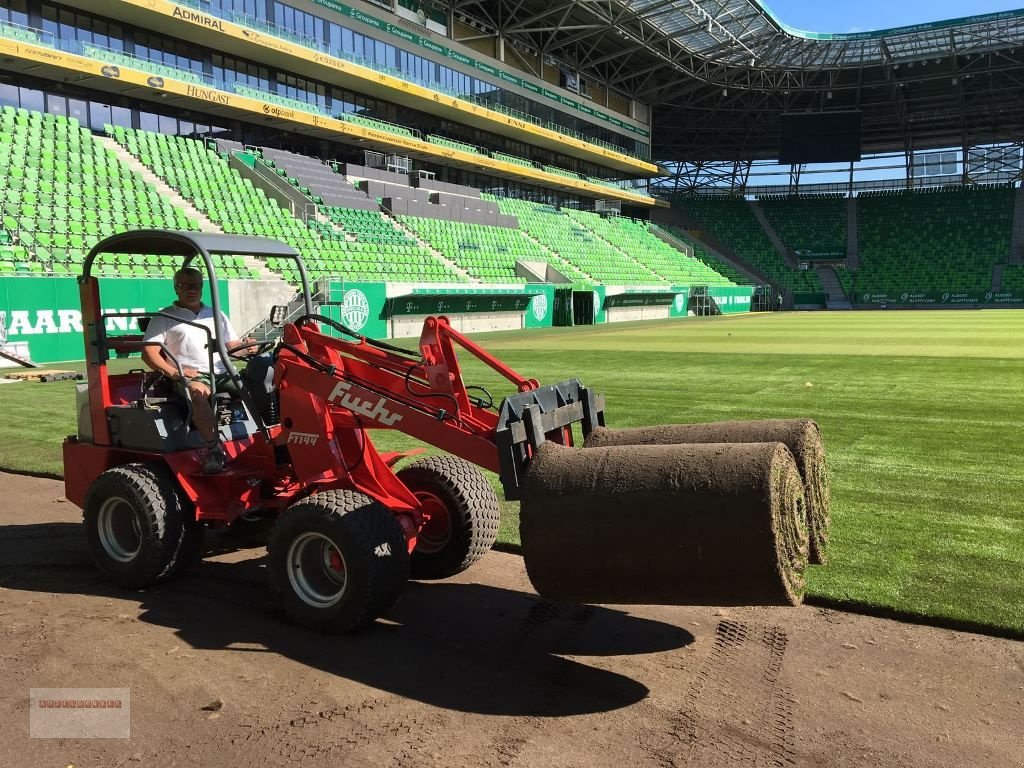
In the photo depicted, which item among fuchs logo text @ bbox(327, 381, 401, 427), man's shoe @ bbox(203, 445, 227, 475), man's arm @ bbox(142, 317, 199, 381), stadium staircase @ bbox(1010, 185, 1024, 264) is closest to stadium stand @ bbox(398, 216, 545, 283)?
man's arm @ bbox(142, 317, 199, 381)

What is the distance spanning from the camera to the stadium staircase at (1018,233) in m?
64.6

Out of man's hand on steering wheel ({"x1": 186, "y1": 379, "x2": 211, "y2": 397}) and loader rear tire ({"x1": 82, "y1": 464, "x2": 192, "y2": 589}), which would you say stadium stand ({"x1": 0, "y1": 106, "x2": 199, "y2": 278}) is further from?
man's hand on steering wheel ({"x1": 186, "y1": 379, "x2": 211, "y2": 397})

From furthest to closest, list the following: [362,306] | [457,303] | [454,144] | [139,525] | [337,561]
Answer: [454,144]
[457,303]
[362,306]
[139,525]
[337,561]

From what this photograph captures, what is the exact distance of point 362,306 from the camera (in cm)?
2852

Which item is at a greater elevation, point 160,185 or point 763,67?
point 763,67

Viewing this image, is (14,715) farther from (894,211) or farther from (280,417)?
(894,211)

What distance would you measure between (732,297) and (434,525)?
55633 millimetres

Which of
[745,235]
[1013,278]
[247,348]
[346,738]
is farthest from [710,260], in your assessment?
[346,738]

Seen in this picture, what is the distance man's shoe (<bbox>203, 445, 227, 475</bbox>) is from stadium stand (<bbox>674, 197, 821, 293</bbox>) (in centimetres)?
6878

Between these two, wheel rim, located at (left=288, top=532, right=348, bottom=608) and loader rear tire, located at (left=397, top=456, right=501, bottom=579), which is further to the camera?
loader rear tire, located at (left=397, top=456, right=501, bottom=579)

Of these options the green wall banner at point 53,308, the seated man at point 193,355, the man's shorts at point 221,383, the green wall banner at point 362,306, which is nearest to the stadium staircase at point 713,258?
the green wall banner at point 362,306

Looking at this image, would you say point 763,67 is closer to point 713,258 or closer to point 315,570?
point 713,258

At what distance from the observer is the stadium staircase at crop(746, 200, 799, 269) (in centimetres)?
7175

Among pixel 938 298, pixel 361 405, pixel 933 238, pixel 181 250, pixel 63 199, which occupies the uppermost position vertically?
pixel 933 238
